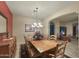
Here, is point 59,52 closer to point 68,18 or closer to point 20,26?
point 68,18

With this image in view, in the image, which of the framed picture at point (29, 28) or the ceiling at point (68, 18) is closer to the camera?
the framed picture at point (29, 28)

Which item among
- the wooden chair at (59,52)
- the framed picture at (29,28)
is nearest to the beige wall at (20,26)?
the framed picture at (29,28)

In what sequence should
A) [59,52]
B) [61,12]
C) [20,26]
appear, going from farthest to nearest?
[61,12], [20,26], [59,52]

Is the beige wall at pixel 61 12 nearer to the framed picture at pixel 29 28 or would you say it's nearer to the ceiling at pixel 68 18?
the ceiling at pixel 68 18

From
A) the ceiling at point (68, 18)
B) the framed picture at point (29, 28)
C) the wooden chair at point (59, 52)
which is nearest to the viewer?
the wooden chair at point (59, 52)

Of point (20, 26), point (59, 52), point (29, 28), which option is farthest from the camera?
point (20, 26)

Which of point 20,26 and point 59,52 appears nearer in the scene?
point 59,52

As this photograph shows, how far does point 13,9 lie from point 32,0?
753 mm

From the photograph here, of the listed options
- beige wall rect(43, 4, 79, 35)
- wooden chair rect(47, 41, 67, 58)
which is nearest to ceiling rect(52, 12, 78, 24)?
beige wall rect(43, 4, 79, 35)

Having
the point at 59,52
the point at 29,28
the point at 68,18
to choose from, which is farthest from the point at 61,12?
the point at 59,52

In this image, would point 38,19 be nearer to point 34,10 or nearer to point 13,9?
point 34,10

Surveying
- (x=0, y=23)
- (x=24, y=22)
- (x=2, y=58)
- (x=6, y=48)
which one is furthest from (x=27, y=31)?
(x=2, y=58)

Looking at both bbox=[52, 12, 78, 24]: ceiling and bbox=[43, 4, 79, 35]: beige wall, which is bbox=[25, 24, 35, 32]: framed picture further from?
bbox=[52, 12, 78, 24]: ceiling

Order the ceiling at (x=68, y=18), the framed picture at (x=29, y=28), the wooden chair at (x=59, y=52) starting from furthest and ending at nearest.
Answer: the ceiling at (x=68, y=18), the framed picture at (x=29, y=28), the wooden chair at (x=59, y=52)
